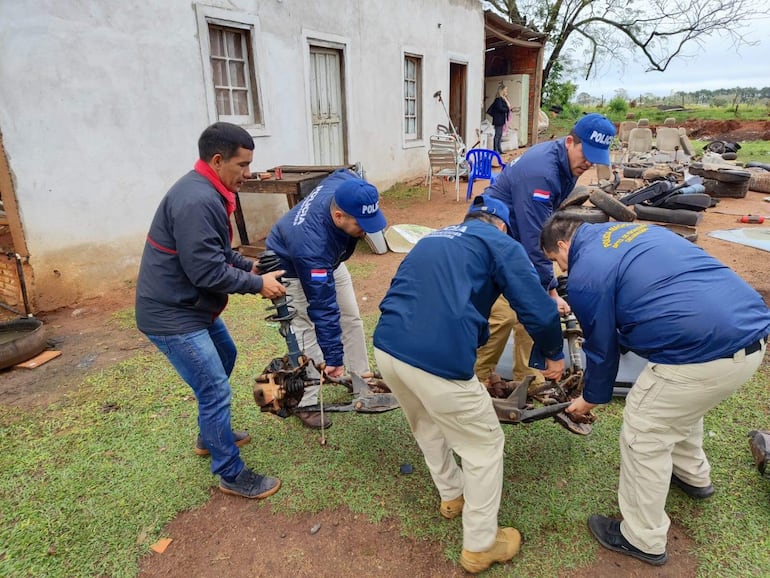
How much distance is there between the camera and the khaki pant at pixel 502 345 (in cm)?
328

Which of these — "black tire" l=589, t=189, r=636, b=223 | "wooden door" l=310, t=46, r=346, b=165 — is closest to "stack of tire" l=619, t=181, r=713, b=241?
"black tire" l=589, t=189, r=636, b=223

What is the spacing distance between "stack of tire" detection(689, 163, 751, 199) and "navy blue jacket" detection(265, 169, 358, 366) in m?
10.4

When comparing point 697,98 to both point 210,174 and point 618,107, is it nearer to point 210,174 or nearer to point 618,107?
point 618,107

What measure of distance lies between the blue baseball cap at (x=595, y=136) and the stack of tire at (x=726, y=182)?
9106 mm

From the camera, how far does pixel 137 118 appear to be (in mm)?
5848

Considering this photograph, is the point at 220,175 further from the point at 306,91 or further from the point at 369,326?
the point at 306,91

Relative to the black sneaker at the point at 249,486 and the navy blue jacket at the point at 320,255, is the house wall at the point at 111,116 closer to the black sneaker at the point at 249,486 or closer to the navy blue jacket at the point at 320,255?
the navy blue jacket at the point at 320,255

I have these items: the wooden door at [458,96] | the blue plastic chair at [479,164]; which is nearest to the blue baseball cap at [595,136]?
the blue plastic chair at [479,164]

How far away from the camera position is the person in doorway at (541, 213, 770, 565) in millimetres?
1999

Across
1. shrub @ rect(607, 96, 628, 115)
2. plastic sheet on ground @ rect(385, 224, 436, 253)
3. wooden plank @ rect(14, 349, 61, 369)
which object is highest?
shrub @ rect(607, 96, 628, 115)

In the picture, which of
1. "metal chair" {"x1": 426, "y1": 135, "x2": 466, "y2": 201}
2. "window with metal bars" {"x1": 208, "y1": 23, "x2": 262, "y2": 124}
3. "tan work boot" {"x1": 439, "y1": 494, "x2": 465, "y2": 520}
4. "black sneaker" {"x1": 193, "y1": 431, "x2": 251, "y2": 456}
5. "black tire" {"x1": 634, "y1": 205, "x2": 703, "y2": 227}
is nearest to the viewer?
"tan work boot" {"x1": 439, "y1": 494, "x2": 465, "y2": 520}

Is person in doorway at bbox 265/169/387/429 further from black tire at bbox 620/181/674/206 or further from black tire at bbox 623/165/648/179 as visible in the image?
black tire at bbox 623/165/648/179

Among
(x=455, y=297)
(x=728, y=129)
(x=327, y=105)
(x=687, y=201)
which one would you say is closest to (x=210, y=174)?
(x=455, y=297)

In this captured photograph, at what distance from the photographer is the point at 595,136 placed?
315cm
